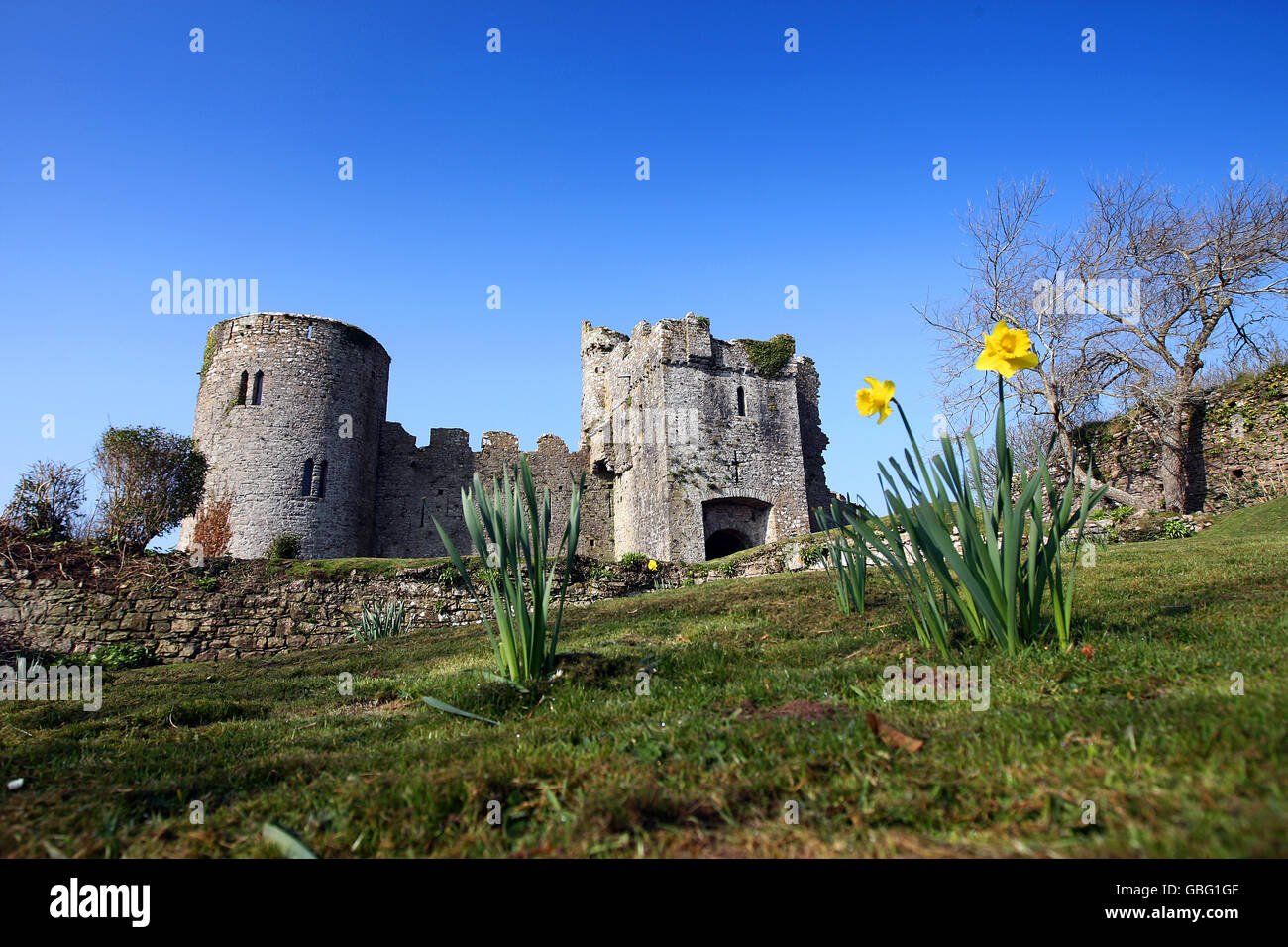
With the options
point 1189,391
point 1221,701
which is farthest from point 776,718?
point 1189,391

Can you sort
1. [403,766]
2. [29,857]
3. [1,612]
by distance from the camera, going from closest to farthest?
[29,857] < [403,766] < [1,612]

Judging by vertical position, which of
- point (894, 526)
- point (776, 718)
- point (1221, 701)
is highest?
point (894, 526)

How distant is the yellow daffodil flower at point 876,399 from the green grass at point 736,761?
4.36ft

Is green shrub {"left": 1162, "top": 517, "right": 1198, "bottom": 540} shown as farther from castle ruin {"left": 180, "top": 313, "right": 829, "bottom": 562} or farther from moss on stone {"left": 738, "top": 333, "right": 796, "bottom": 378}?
moss on stone {"left": 738, "top": 333, "right": 796, "bottom": 378}

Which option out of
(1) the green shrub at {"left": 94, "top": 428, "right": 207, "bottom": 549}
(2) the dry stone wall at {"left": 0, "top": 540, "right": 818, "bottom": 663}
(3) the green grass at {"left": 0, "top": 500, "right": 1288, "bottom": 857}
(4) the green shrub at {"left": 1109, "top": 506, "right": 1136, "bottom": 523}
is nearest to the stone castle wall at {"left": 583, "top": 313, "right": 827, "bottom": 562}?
(2) the dry stone wall at {"left": 0, "top": 540, "right": 818, "bottom": 663}

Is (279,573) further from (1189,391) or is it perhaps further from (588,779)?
(1189,391)

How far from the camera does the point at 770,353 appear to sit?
69.4 ft

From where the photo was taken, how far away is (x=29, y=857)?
6.11 feet

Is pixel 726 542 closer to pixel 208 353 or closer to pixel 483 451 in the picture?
pixel 483 451

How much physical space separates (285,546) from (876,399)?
17109 mm

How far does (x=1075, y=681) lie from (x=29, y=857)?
3.58 m

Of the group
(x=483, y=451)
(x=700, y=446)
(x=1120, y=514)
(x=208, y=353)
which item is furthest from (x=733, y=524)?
(x=208, y=353)

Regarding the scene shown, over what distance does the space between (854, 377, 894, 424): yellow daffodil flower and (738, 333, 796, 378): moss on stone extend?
17.6m

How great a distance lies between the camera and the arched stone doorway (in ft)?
Answer: 64.3
